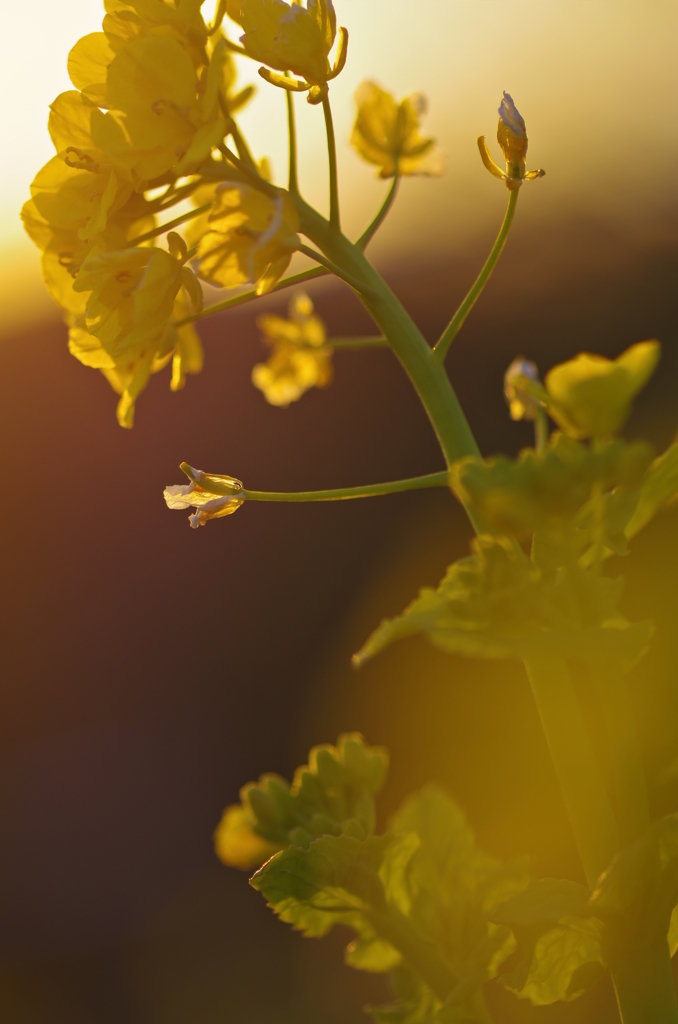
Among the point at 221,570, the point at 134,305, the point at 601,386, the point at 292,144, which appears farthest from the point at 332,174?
the point at 221,570

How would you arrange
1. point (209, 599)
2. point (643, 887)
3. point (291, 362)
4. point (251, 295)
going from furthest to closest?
point (209, 599) → point (291, 362) → point (251, 295) → point (643, 887)

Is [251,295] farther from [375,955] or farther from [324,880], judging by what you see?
[375,955]

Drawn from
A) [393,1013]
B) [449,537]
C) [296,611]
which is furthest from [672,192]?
[393,1013]

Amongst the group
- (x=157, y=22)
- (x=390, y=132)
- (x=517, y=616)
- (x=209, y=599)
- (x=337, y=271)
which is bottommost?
(x=209, y=599)

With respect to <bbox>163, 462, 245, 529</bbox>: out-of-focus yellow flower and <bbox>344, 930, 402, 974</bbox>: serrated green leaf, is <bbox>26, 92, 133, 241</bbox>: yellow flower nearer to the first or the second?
<bbox>163, 462, 245, 529</bbox>: out-of-focus yellow flower

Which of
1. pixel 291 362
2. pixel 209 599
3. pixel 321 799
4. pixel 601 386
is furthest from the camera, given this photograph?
pixel 209 599

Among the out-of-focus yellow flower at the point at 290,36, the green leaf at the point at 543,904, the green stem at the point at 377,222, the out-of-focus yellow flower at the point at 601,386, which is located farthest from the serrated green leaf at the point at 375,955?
the out-of-focus yellow flower at the point at 290,36
